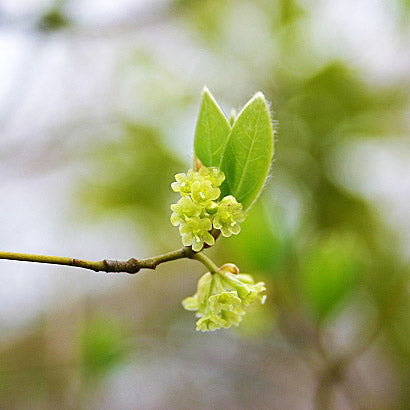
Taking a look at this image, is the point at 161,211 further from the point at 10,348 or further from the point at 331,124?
the point at 10,348

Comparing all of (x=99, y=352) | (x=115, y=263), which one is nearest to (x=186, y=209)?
(x=115, y=263)

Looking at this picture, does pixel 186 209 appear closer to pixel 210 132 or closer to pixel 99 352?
pixel 210 132

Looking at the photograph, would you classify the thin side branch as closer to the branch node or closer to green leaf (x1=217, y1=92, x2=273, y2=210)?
the branch node

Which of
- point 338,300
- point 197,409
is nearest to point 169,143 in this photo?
point 338,300

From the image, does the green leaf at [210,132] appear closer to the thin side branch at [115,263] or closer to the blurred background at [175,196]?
the thin side branch at [115,263]

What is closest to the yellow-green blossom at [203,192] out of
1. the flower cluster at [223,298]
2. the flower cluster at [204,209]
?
the flower cluster at [204,209]
